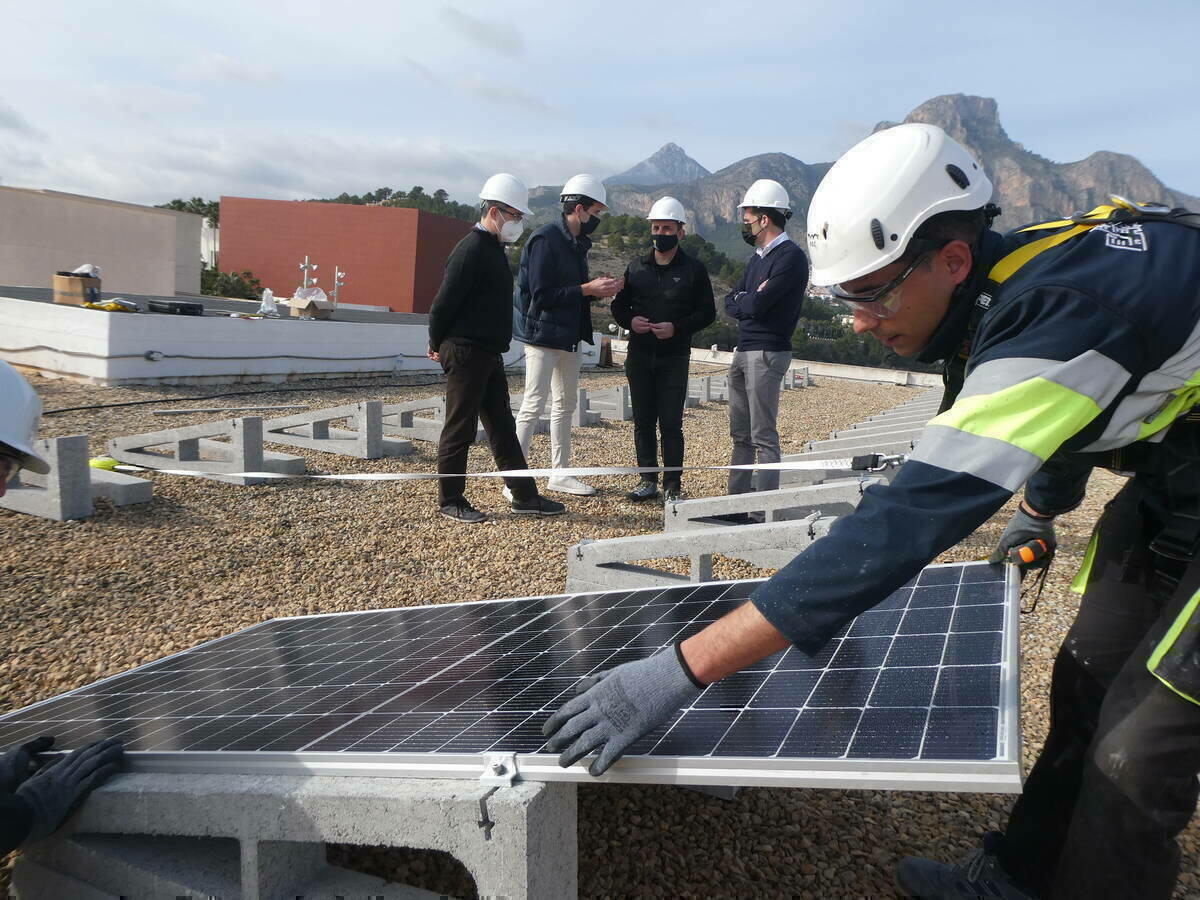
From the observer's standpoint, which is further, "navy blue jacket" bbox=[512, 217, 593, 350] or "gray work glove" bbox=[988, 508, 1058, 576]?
"navy blue jacket" bbox=[512, 217, 593, 350]

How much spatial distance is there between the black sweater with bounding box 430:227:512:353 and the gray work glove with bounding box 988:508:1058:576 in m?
4.40

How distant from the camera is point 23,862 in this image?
2.39 m

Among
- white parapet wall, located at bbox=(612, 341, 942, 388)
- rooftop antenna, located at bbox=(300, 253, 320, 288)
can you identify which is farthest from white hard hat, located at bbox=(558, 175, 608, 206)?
rooftop antenna, located at bbox=(300, 253, 320, 288)

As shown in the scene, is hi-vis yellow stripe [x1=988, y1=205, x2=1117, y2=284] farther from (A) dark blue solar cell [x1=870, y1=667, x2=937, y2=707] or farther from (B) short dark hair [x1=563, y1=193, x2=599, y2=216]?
(B) short dark hair [x1=563, y1=193, x2=599, y2=216]

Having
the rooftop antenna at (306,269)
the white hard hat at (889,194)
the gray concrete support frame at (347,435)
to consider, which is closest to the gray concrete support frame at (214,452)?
the gray concrete support frame at (347,435)

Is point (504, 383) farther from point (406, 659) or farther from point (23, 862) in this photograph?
point (23, 862)

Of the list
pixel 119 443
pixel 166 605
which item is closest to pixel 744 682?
pixel 166 605

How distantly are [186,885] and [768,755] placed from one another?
154cm

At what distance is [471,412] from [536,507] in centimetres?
112

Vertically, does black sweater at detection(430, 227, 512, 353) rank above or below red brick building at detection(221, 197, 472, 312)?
below

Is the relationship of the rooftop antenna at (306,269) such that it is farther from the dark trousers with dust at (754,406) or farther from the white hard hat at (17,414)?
the white hard hat at (17,414)

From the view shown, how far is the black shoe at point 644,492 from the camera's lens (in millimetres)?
7680

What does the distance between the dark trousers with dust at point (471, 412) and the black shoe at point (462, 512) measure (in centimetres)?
5

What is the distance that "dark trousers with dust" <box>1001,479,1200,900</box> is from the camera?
195 cm
